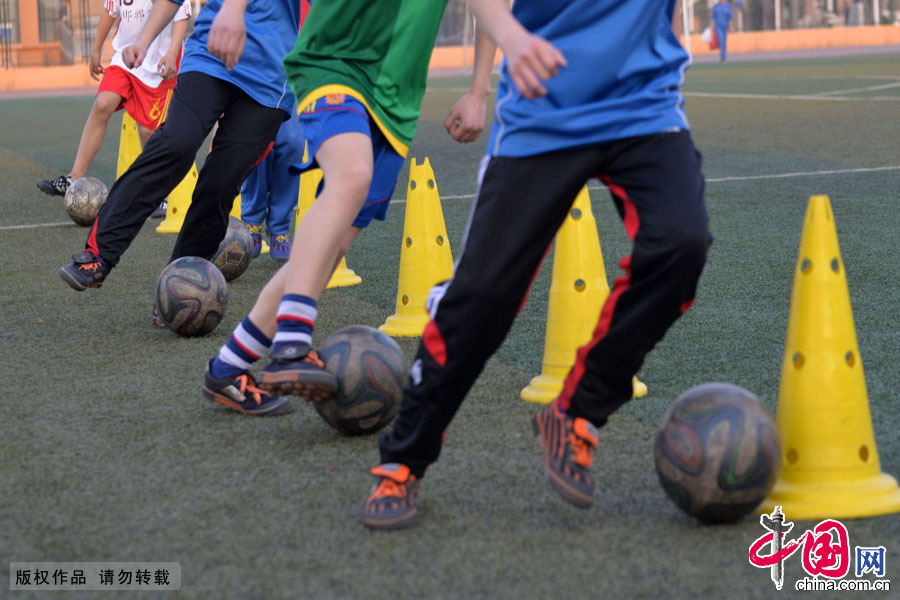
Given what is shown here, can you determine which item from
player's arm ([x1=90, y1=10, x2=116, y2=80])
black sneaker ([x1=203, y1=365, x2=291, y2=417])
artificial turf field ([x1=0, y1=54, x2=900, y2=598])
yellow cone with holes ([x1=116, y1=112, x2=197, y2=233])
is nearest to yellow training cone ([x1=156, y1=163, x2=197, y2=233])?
yellow cone with holes ([x1=116, y1=112, x2=197, y2=233])

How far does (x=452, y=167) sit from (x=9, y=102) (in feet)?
74.6

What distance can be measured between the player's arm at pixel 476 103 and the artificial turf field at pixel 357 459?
0.94 meters

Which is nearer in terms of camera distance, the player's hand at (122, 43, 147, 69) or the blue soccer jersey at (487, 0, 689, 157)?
the blue soccer jersey at (487, 0, 689, 157)

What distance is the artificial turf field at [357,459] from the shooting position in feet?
8.98

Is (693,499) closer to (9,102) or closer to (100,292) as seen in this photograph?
(100,292)

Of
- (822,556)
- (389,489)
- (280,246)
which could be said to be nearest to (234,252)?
(280,246)

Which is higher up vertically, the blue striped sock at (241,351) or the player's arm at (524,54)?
the player's arm at (524,54)

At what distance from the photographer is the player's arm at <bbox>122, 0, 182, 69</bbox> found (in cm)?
530

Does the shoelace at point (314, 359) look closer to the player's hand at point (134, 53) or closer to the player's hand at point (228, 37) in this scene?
the player's hand at point (228, 37)

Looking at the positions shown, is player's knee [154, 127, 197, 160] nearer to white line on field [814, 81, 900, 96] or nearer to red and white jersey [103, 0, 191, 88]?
red and white jersey [103, 0, 191, 88]

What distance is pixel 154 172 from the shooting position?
5.49 m

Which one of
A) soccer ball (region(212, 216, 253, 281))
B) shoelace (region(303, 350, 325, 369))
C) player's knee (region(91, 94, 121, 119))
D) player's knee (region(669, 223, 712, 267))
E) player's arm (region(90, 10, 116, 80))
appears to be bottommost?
soccer ball (region(212, 216, 253, 281))

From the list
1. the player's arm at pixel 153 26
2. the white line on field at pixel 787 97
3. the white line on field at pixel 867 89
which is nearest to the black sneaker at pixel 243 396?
the player's arm at pixel 153 26

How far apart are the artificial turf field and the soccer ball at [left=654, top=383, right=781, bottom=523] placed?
8 cm
